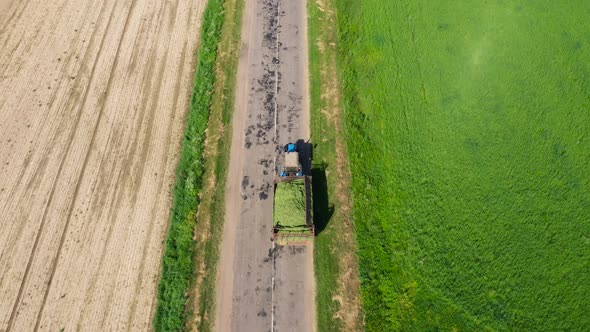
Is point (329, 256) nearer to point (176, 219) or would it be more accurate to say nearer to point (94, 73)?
point (176, 219)

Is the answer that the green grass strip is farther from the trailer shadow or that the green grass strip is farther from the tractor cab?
Answer: the trailer shadow

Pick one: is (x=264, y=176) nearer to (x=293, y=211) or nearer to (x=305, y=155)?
(x=305, y=155)

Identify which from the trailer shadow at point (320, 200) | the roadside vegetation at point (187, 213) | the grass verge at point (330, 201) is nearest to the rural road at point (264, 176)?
the grass verge at point (330, 201)

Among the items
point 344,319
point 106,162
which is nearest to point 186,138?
point 106,162

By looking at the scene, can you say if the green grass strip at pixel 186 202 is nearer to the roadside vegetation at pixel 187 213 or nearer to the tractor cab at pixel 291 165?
the roadside vegetation at pixel 187 213

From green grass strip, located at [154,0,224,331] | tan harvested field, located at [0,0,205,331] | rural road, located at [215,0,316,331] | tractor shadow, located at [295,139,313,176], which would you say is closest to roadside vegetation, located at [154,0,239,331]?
green grass strip, located at [154,0,224,331]

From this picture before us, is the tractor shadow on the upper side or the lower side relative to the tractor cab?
upper

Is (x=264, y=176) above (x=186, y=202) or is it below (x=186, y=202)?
above

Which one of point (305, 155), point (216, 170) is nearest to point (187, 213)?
point (216, 170)
